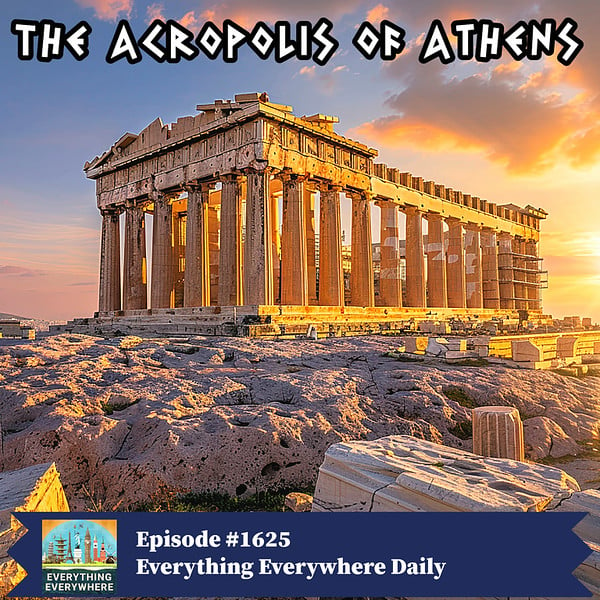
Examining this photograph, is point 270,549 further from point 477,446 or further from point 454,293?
point 454,293

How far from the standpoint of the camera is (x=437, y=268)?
3403 cm

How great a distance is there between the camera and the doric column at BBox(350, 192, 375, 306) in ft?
89.7

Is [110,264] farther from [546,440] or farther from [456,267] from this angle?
[546,440]

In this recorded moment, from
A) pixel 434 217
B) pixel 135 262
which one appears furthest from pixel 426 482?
pixel 434 217

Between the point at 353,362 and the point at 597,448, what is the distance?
4580 millimetres

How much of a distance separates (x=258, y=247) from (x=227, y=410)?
52.4ft

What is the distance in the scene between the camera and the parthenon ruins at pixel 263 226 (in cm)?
2236

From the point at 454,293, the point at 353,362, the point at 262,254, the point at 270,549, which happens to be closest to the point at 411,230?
the point at 454,293

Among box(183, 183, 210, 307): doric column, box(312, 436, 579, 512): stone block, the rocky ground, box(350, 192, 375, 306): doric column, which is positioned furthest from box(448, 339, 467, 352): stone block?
box(183, 183, 210, 307): doric column

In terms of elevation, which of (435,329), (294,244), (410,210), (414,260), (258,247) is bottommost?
(435,329)

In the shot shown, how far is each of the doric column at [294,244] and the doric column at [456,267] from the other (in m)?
16.6

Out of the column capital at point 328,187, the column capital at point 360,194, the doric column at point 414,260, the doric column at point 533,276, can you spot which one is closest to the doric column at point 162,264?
the column capital at point 328,187

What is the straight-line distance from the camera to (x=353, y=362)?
10.3 meters

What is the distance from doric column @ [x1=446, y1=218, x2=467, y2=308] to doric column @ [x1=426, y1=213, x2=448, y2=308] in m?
2.08
